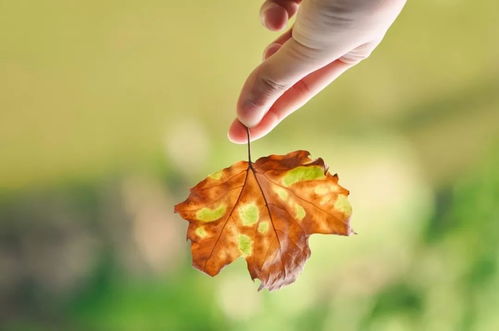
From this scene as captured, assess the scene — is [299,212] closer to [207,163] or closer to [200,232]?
[200,232]

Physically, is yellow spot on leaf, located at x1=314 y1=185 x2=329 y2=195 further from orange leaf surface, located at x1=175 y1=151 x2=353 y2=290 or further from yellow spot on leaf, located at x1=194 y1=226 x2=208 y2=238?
yellow spot on leaf, located at x1=194 y1=226 x2=208 y2=238

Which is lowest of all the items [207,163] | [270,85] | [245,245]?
[207,163]

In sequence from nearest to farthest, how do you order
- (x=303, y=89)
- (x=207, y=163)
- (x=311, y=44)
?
(x=311, y=44), (x=303, y=89), (x=207, y=163)

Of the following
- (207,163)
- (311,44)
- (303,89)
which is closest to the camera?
(311,44)

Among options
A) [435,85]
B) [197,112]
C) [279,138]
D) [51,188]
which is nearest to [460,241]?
[435,85]

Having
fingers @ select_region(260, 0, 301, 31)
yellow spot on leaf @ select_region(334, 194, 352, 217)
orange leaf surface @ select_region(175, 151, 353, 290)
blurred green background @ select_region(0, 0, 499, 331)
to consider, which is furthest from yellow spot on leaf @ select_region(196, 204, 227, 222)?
blurred green background @ select_region(0, 0, 499, 331)

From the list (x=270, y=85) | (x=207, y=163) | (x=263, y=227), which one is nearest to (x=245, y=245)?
(x=263, y=227)

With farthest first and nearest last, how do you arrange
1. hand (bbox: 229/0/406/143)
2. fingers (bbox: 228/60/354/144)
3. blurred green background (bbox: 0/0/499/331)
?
blurred green background (bbox: 0/0/499/331) → fingers (bbox: 228/60/354/144) → hand (bbox: 229/0/406/143)
